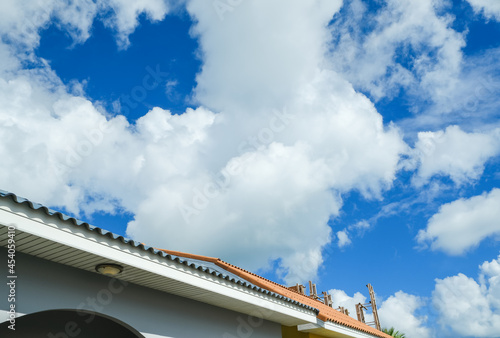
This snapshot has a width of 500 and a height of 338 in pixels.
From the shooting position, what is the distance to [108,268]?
5184mm

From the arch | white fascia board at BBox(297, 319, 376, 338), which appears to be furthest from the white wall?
white fascia board at BBox(297, 319, 376, 338)

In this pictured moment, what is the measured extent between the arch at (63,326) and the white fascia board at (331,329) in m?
3.76

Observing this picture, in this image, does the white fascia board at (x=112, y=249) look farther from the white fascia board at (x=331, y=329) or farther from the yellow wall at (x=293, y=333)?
the yellow wall at (x=293, y=333)

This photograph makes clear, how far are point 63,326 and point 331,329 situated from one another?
5790 mm

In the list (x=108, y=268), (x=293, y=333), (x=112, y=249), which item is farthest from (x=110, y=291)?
(x=293, y=333)

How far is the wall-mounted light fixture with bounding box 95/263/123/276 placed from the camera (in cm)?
518

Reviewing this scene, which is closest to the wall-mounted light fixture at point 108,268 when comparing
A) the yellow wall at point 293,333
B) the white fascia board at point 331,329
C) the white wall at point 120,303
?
the white wall at point 120,303

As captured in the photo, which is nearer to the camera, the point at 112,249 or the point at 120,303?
the point at 112,249

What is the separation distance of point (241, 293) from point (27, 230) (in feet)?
12.9

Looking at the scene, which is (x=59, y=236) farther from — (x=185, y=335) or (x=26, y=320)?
(x=26, y=320)

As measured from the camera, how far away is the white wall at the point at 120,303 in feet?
15.6

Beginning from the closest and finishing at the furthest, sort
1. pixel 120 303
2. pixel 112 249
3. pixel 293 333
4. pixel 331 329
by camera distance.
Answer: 1. pixel 112 249
2. pixel 120 303
3. pixel 331 329
4. pixel 293 333

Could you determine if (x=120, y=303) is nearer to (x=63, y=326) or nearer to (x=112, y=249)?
(x=112, y=249)

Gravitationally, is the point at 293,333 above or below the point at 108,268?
above
